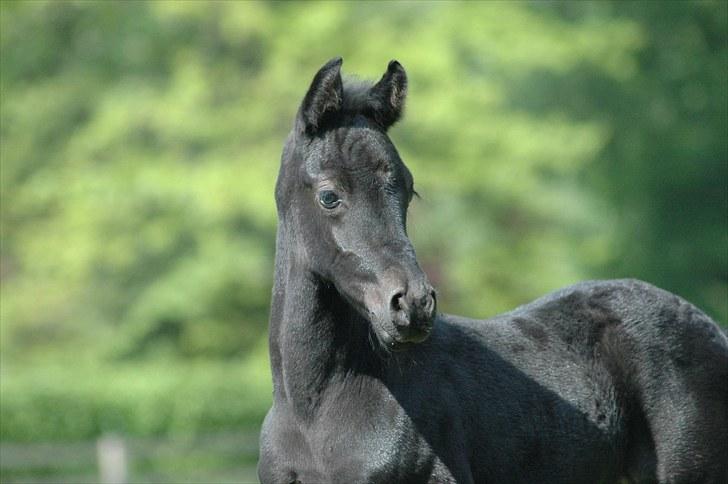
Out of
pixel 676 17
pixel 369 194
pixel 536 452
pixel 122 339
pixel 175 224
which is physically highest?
pixel 676 17

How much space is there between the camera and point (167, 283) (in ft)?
71.6

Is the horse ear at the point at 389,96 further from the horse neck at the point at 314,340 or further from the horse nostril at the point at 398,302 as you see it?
the horse nostril at the point at 398,302

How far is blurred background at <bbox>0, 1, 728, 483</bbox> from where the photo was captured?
2119 centimetres

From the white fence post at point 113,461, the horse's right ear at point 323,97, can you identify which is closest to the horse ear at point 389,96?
the horse's right ear at point 323,97

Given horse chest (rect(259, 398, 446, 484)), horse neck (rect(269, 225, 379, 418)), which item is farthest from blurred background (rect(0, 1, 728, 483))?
horse chest (rect(259, 398, 446, 484))

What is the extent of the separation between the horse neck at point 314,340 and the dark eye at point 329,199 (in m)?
0.32

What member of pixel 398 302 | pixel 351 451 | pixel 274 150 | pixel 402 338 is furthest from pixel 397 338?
pixel 274 150

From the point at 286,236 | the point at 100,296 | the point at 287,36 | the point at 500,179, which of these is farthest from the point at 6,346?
the point at 286,236

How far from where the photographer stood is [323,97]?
4465 mm

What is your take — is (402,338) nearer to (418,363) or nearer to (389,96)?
(418,363)

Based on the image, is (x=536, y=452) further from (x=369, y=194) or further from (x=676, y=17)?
(x=676, y=17)

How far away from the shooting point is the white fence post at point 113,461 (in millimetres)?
14078

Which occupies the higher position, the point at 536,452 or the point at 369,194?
the point at 369,194

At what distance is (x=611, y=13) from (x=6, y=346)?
1471 centimetres
